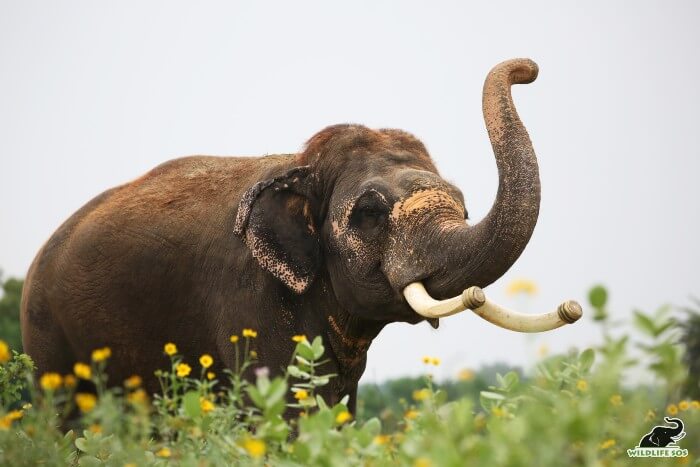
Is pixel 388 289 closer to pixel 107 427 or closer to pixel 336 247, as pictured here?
pixel 336 247

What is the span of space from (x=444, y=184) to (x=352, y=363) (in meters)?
1.82

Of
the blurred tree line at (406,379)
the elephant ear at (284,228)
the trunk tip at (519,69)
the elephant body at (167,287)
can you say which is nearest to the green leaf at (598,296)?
the blurred tree line at (406,379)

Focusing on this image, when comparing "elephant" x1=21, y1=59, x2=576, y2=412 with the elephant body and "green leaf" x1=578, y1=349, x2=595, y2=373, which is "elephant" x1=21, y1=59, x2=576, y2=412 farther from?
"green leaf" x1=578, y1=349, x2=595, y2=373

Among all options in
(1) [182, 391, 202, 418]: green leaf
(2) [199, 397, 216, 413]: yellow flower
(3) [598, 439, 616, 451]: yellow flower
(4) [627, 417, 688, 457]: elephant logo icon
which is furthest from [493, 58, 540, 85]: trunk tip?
(1) [182, 391, 202, 418]: green leaf

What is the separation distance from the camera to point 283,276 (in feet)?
27.1

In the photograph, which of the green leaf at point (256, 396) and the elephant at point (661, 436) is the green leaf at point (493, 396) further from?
the green leaf at point (256, 396)

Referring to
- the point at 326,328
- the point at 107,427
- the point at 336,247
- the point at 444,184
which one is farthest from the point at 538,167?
the point at 107,427

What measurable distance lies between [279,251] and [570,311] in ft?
9.89

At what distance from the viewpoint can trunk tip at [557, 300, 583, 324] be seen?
19.7 feet

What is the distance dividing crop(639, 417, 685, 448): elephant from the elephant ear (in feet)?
14.4

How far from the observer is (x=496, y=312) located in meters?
6.46

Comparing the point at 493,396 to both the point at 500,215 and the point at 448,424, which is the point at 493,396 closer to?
the point at 448,424

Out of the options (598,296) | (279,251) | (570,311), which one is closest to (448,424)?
(598,296)

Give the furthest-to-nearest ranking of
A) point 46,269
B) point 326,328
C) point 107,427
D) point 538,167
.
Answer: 1. point 46,269
2. point 326,328
3. point 538,167
4. point 107,427
